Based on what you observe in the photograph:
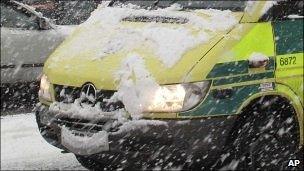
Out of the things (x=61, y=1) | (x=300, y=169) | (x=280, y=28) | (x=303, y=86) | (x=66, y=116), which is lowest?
(x=300, y=169)

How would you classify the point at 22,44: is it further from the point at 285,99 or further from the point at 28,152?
the point at 285,99

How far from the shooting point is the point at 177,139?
4270 millimetres

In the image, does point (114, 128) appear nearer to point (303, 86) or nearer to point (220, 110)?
point (220, 110)

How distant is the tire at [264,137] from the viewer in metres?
4.50

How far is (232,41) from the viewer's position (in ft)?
14.4

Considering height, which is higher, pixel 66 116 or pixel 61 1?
pixel 61 1

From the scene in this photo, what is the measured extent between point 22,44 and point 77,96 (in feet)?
9.86

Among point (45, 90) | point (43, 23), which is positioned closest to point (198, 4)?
point (45, 90)

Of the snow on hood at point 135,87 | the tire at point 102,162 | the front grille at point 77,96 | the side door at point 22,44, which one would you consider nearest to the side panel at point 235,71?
the snow on hood at point 135,87

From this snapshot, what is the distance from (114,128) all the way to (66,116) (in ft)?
1.69

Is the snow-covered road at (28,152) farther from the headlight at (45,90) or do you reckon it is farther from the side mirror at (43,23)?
the side mirror at (43,23)

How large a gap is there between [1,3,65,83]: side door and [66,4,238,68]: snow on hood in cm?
227

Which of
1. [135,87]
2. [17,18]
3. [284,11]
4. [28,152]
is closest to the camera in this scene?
[135,87]

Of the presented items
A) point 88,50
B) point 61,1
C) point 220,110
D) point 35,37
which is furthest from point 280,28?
point 61,1
